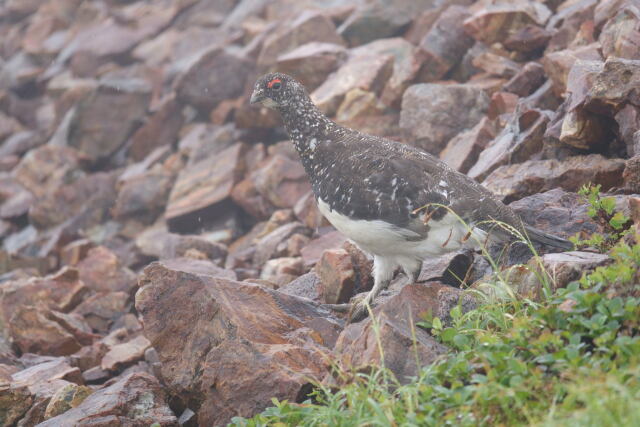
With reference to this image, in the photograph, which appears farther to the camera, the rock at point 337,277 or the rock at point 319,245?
the rock at point 319,245

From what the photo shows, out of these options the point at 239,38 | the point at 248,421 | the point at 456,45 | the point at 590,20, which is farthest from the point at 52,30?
the point at 248,421

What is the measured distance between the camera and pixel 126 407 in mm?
5012

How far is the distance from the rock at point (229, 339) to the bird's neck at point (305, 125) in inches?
46.2

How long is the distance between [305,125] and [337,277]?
117 centimetres

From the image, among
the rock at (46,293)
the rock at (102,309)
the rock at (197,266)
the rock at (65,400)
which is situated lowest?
the rock at (102,309)

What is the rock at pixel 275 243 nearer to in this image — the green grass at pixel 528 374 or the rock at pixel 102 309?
the rock at pixel 102 309

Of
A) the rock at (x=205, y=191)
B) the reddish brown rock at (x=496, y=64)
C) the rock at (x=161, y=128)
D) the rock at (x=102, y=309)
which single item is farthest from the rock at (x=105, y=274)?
the reddish brown rock at (x=496, y=64)

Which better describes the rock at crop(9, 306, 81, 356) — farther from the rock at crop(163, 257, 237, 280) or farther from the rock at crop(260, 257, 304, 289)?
the rock at crop(260, 257, 304, 289)

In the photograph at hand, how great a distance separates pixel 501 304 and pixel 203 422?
1.89m

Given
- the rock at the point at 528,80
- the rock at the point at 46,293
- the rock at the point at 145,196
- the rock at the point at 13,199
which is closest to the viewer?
the rock at the point at 528,80

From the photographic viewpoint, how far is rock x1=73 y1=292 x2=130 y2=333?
8891 mm

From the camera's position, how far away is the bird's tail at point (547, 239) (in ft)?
16.8

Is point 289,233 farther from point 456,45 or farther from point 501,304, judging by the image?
point 501,304

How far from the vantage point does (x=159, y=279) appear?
5.38m
